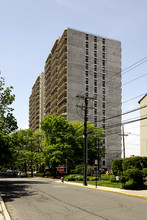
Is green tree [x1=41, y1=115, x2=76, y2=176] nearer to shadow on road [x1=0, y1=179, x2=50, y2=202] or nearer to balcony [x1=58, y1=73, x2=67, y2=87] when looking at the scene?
shadow on road [x1=0, y1=179, x2=50, y2=202]

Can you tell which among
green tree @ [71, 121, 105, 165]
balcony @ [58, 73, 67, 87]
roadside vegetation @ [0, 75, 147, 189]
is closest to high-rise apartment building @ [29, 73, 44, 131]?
balcony @ [58, 73, 67, 87]

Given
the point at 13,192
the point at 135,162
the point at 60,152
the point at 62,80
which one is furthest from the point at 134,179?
the point at 62,80

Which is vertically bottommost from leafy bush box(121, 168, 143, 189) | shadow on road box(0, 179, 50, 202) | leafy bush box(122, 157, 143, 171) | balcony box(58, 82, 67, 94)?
shadow on road box(0, 179, 50, 202)

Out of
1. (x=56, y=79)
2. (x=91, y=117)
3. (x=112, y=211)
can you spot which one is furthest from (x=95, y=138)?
(x=112, y=211)

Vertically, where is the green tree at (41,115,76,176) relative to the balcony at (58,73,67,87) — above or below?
below

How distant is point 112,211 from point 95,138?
189ft

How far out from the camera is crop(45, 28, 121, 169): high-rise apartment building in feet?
→ 312

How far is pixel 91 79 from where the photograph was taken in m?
99.9

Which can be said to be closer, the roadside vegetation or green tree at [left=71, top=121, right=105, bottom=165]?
the roadside vegetation

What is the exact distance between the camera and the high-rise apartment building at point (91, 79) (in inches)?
3745

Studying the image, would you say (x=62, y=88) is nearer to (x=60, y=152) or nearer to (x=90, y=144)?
(x=90, y=144)

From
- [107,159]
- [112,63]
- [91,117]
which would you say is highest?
[112,63]

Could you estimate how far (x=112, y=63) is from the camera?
10594cm

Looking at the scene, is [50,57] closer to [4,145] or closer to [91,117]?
[91,117]
